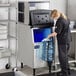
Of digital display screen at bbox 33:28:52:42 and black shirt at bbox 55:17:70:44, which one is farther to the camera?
digital display screen at bbox 33:28:52:42

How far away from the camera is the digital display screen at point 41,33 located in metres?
4.39

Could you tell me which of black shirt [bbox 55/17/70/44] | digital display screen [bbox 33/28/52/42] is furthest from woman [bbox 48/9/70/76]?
digital display screen [bbox 33/28/52/42]

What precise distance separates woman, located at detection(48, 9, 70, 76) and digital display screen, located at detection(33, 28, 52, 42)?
14 cm

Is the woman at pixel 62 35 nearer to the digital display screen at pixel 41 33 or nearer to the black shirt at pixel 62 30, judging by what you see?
the black shirt at pixel 62 30

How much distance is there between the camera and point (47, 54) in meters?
4.48

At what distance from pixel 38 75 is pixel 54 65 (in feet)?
1.36

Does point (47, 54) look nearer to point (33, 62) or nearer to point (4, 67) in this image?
point (33, 62)

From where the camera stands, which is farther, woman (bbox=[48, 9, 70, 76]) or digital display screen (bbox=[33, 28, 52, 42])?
digital display screen (bbox=[33, 28, 52, 42])

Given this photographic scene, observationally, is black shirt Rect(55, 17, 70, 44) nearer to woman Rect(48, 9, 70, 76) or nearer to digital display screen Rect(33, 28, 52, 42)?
woman Rect(48, 9, 70, 76)

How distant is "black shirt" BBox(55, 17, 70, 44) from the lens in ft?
13.9

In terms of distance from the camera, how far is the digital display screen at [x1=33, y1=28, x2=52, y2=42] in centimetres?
439

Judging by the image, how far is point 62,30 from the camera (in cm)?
430

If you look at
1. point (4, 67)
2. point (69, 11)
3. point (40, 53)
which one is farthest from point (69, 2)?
point (4, 67)

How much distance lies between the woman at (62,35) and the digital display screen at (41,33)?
135mm
